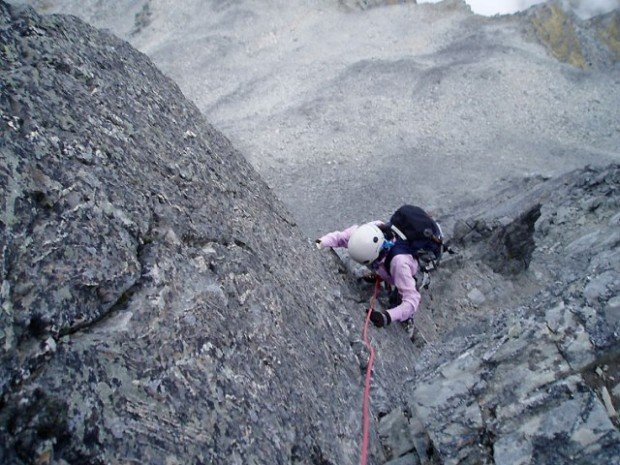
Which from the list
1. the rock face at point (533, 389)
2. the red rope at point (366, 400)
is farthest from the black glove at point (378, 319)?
the rock face at point (533, 389)

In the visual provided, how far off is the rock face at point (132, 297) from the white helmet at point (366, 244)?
7.49ft

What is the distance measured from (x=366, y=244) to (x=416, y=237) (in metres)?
0.82

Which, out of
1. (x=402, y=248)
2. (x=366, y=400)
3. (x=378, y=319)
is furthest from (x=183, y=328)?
(x=402, y=248)

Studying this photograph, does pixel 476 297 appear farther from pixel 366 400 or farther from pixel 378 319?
pixel 366 400

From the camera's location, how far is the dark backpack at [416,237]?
26.7ft

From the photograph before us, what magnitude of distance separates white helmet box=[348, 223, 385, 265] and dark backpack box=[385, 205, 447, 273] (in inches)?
11.9

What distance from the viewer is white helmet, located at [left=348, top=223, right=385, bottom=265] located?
7984 millimetres

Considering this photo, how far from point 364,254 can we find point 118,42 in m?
4.40

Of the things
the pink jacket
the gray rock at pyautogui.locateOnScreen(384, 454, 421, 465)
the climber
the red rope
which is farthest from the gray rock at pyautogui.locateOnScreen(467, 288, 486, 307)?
the gray rock at pyautogui.locateOnScreen(384, 454, 421, 465)

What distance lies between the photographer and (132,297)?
390cm

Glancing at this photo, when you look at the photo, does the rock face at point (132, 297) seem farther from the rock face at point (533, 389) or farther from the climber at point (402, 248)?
the climber at point (402, 248)

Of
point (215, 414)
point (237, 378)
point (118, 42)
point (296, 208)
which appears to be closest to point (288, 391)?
point (237, 378)

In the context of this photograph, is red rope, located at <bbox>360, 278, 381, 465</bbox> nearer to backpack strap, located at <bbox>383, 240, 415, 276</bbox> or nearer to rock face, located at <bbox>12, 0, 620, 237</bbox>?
backpack strap, located at <bbox>383, 240, 415, 276</bbox>

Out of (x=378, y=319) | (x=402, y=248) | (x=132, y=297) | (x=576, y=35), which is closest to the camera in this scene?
(x=132, y=297)
